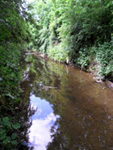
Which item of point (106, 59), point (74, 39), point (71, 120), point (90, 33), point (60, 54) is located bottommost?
point (71, 120)

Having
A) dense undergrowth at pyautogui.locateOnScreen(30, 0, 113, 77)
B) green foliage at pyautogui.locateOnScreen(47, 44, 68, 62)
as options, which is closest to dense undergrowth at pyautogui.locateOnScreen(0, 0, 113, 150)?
dense undergrowth at pyautogui.locateOnScreen(30, 0, 113, 77)

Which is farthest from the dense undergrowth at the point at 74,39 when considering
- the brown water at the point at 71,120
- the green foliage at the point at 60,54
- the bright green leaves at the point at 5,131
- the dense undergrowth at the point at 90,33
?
the bright green leaves at the point at 5,131

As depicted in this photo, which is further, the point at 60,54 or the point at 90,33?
the point at 60,54

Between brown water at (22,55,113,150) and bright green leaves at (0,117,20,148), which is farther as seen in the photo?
brown water at (22,55,113,150)

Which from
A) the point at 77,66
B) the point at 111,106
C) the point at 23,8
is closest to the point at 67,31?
the point at 77,66

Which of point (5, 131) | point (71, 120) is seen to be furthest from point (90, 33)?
point (5, 131)

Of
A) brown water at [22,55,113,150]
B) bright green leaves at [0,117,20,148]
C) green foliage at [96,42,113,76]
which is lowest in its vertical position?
brown water at [22,55,113,150]

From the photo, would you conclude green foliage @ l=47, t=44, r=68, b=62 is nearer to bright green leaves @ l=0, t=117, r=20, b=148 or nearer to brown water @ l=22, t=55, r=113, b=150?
brown water @ l=22, t=55, r=113, b=150

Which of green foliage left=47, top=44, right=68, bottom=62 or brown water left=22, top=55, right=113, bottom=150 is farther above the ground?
green foliage left=47, top=44, right=68, bottom=62

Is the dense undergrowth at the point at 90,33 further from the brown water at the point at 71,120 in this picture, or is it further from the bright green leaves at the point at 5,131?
the bright green leaves at the point at 5,131

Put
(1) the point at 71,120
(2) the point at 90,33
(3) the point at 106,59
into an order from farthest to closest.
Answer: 1. (2) the point at 90,33
2. (3) the point at 106,59
3. (1) the point at 71,120

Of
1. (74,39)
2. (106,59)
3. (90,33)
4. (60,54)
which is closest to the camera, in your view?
(106,59)

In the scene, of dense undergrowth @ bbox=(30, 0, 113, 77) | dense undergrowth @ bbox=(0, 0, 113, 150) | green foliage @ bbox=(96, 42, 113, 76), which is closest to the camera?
dense undergrowth @ bbox=(0, 0, 113, 150)

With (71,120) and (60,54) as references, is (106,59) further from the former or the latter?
(60,54)
